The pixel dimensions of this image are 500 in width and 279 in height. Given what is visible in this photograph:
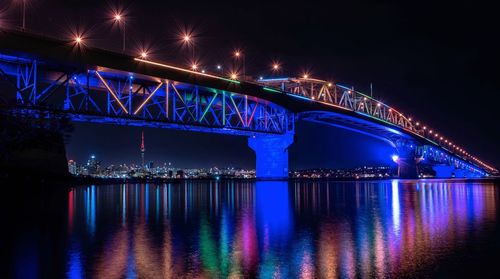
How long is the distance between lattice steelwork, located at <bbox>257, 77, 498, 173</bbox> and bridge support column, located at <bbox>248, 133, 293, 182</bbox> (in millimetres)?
8552

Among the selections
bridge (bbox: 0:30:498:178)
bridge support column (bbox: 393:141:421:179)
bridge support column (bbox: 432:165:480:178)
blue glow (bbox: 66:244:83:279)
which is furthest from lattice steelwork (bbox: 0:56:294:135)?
bridge support column (bbox: 432:165:480:178)

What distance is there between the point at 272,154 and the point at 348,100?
42027mm

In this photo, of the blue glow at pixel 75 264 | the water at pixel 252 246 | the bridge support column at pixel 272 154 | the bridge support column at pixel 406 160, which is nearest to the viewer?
the blue glow at pixel 75 264

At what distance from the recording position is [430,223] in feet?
67.9

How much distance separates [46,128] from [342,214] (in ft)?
78.6

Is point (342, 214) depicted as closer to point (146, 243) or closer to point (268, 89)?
point (146, 243)

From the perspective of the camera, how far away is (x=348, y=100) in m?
118

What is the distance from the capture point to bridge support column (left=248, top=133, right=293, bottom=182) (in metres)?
81.4

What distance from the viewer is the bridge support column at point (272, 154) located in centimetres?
8144

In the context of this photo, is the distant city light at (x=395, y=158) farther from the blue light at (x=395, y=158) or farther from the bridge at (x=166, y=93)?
the bridge at (x=166, y=93)

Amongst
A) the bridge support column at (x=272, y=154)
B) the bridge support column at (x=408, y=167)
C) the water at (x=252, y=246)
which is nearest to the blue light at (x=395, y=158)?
the bridge support column at (x=408, y=167)

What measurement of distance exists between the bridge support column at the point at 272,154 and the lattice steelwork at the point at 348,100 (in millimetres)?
8552

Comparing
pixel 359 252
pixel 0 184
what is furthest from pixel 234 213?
pixel 0 184

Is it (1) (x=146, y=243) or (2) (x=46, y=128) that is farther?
(2) (x=46, y=128)
